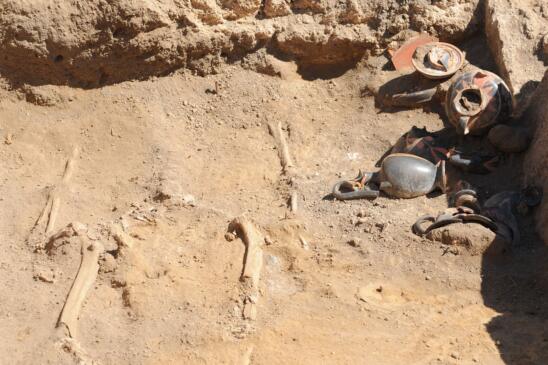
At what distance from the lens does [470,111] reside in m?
7.24

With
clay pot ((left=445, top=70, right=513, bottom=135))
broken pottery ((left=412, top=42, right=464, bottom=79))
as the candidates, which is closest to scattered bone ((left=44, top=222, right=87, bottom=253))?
clay pot ((left=445, top=70, right=513, bottom=135))

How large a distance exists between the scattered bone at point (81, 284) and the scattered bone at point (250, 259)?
3.65 feet

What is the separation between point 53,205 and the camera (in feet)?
23.7

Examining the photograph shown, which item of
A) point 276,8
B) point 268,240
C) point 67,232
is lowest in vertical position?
point 268,240

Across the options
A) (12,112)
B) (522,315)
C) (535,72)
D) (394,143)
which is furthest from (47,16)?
(522,315)

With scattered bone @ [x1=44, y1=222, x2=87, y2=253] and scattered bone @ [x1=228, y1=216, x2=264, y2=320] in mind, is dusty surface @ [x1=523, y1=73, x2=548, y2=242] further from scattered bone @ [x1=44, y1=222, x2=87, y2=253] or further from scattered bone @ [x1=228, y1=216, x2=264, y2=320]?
scattered bone @ [x1=44, y1=222, x2=87, y2=253]

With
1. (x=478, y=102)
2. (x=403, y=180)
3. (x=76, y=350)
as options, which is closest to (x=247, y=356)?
(x=76, y=350)

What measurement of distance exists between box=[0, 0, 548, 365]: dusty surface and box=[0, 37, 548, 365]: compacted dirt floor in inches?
0.6

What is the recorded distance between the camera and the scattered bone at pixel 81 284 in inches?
229

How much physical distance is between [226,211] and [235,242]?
1.90 feet

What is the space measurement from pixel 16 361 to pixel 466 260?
3361 millimetres

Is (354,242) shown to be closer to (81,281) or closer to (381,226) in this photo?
(381,226)

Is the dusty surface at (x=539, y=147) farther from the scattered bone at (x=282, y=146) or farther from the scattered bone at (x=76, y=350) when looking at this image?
the scattered bone at (x=76, y=350)

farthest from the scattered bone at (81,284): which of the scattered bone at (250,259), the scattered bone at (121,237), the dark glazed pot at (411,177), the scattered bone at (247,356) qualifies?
the dark glazed pot at (411,177)
